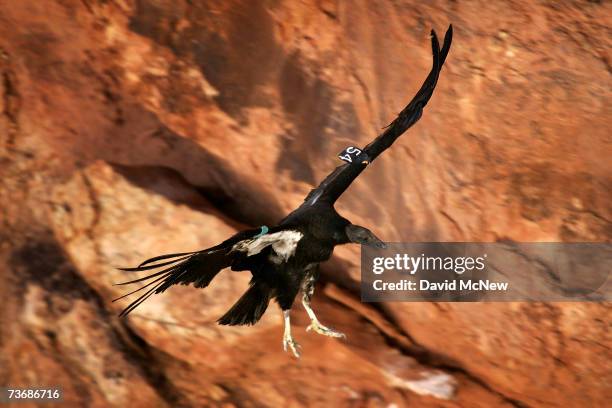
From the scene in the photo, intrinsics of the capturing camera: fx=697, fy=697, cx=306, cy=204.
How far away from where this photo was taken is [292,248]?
365cm

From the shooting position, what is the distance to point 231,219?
5609mm

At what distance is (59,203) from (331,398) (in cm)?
274

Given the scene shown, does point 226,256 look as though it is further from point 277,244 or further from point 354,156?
point 354,156

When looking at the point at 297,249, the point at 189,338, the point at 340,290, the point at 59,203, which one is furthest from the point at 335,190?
the point at 59,203

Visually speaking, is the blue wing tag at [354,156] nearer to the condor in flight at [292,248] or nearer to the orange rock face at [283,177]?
the condor in flight at [292,248]

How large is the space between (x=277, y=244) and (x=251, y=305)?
47cm

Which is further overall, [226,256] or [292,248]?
[292,248]

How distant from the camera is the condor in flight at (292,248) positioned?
11.0 ft

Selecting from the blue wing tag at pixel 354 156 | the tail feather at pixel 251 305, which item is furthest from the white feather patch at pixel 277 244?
the blue wing tag at pixel 354 156

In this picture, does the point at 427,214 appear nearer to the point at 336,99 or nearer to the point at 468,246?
the point at 468,246

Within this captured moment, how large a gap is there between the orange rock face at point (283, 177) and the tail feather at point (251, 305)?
4.30ft

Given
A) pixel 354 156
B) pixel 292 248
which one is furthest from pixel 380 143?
pixel 292 248

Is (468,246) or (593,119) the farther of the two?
(468,246)

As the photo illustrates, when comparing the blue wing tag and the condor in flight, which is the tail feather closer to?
the condor in flight
